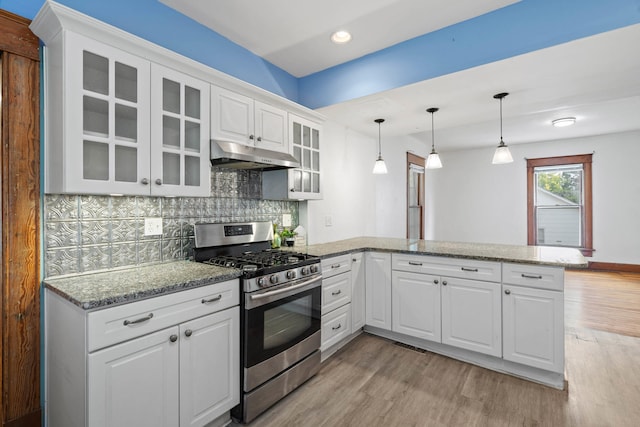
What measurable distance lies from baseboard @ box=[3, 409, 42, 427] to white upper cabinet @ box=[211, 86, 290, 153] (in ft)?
6.05

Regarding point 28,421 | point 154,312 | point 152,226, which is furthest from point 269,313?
point 28,421

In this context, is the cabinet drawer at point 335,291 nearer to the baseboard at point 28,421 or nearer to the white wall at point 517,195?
the baseboard at point 28,421

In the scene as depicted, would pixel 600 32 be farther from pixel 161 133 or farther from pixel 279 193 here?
pixel 161 133

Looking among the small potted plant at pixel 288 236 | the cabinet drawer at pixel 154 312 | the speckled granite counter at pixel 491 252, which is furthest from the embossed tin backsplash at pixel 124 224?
the speckled granite counter at pixel 491 252

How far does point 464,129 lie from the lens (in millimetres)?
5242

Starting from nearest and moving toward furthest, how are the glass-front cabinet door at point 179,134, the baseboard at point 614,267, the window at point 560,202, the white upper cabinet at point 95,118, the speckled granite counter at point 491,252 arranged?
the white upper cabinet at point 95,118 → the glass-front cabinet door at point 179,134 → the speckled granite counter at point 491,252 → the baseboard at point 614,267 → the window at point 560,202

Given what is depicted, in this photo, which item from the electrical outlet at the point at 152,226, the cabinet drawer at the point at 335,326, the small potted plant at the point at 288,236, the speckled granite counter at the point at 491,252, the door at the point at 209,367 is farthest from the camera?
the small potted plant at the point at 288,236

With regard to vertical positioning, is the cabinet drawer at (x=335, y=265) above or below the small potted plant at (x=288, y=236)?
below

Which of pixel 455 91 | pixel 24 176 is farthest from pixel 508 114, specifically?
pixel 24 176

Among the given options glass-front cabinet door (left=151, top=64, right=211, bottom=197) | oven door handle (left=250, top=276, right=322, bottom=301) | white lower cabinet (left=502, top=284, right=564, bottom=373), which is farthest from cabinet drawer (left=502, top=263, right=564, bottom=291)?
glass-front cabinet door (left=151, top=64, right=211, bottom=197)

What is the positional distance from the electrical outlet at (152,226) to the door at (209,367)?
0.78m

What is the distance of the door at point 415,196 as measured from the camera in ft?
17.9

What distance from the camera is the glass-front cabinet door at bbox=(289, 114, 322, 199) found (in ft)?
9.39

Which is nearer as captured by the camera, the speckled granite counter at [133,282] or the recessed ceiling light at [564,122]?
the speckled granite counter at [133,282]
